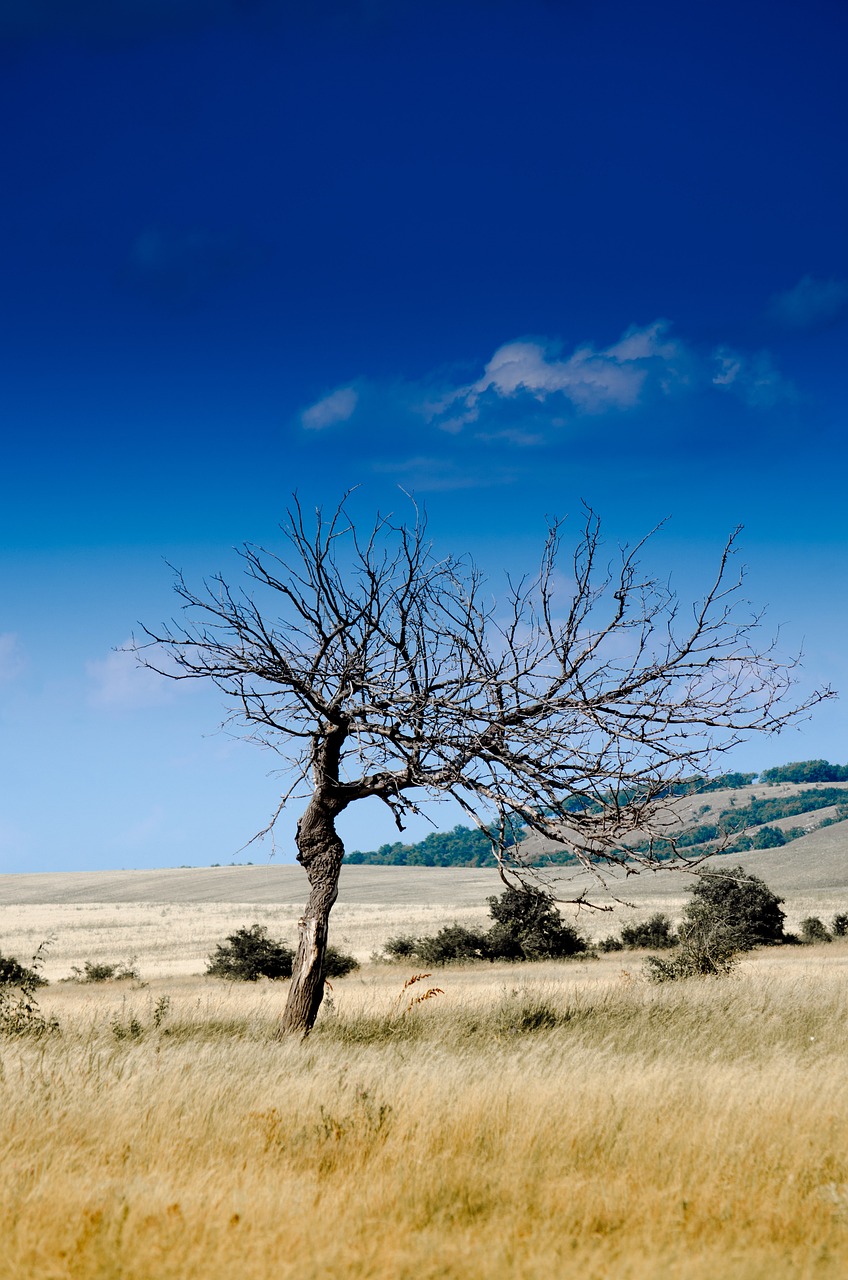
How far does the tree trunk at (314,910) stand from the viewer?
10.3m

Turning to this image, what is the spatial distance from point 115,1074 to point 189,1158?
2.03 meters

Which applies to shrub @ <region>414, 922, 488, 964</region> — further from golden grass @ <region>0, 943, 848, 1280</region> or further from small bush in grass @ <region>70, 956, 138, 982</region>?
golden grass @ <region>0, 943, 848, 1280</region>

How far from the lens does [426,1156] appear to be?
5.69 metres

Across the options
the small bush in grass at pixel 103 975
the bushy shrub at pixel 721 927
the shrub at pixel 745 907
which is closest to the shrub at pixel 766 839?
the shrub at pixel 745 907

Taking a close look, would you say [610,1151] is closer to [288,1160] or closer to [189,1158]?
[288,1160]

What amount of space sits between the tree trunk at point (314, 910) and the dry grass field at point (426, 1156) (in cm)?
55

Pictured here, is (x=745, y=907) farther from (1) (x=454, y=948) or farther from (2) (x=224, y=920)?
(2) (x=224, y=920)

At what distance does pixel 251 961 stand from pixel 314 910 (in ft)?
67.5

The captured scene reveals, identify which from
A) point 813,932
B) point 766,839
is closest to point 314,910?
point 813,932

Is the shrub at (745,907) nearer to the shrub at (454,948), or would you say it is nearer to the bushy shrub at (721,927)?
the bushy shrub at (721,927)

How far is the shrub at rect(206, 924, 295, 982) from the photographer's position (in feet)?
95.5

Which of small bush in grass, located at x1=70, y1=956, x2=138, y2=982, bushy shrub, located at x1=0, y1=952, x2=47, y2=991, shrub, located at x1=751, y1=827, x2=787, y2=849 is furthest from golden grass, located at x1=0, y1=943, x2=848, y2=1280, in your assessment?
shrub, located at x1=751, y1=827, x2=787, y2=849

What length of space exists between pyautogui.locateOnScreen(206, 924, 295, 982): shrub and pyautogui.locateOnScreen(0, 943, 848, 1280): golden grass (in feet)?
67.7

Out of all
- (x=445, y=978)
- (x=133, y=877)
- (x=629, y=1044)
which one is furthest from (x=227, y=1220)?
(x=133, y=877)
